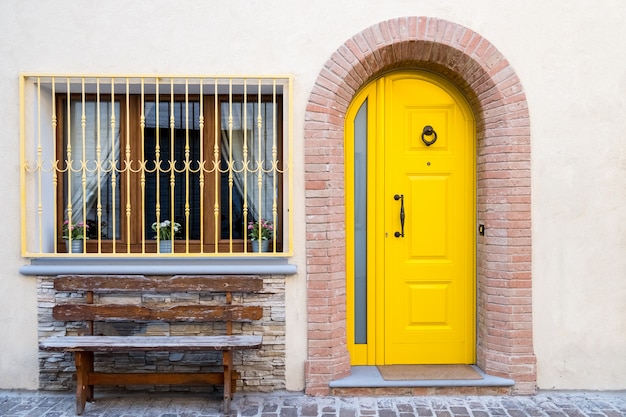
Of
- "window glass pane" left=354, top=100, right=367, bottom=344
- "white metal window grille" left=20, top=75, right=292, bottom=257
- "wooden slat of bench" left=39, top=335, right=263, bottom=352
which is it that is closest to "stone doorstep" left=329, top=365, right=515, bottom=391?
"window glass pane" left=354, top=100, right=367, bottom=344

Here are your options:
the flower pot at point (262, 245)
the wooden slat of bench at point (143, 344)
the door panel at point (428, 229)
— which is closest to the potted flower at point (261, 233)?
the flower pot at point (262, 245)

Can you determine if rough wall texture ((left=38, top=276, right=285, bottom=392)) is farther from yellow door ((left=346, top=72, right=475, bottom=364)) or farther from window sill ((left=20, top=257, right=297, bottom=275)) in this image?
yellow door ((left=346, top=72, right=475, bottom=364))

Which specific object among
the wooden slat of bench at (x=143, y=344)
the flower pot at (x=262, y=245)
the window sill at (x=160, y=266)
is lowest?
the wooden slat of bench at (x=143, y=344)

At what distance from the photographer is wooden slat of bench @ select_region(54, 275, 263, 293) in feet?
16.1

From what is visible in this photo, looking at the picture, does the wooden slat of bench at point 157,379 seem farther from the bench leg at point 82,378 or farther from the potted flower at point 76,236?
the potted flower at point 76,236

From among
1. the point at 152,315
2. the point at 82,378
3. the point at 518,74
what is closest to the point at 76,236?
the point at 152,315

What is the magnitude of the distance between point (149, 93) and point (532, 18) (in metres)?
3.43

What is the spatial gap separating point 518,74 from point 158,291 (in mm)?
3570

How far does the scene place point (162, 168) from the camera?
5.45 meters

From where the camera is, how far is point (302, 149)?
5121mm

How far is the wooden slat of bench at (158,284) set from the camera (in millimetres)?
4922

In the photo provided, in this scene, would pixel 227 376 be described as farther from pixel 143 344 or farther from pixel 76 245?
pixel 76 245

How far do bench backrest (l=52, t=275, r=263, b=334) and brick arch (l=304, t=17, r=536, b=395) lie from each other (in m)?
0.60

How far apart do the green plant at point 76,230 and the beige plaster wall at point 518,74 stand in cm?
40
